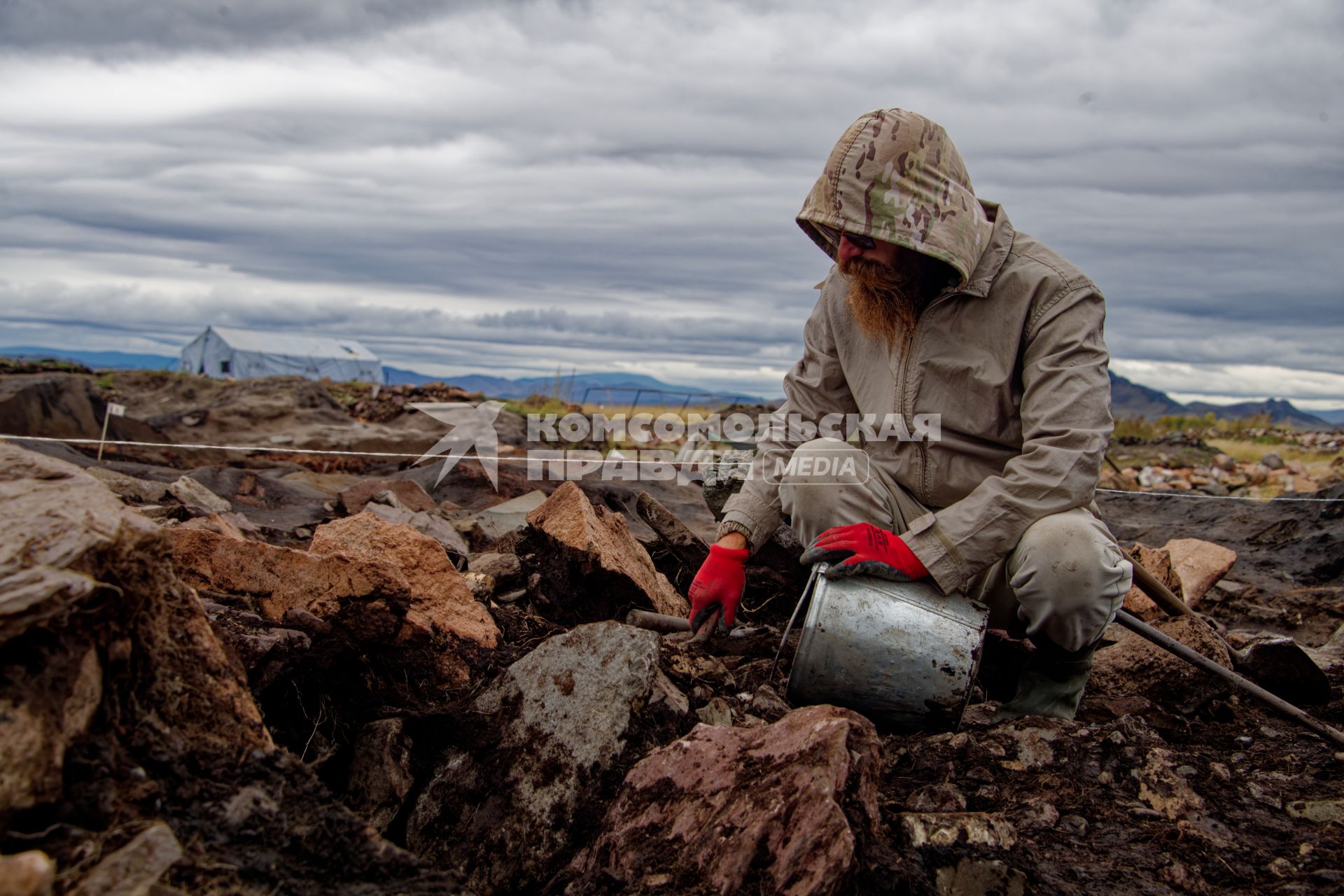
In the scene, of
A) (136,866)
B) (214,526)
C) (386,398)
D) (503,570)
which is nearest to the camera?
(136,866)

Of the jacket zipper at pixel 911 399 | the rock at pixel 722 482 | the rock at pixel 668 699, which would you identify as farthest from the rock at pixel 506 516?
the rock at pixel 668 699

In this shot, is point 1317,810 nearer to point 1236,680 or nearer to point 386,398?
point 1236,680

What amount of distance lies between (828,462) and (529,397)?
1459 cm

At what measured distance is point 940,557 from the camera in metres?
2.44

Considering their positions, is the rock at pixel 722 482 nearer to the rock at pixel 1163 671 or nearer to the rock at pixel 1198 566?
the rock at pixel 1163 671

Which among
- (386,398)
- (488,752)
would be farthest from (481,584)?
(386,398)

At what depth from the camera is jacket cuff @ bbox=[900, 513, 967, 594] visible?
2.44 metres

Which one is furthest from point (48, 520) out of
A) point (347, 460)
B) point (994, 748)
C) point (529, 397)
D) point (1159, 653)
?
point (529, 397)

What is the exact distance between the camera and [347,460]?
927 centimetres

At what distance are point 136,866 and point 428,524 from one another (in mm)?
3173

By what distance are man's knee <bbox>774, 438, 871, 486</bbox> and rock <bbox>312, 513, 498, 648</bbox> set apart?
103 cm

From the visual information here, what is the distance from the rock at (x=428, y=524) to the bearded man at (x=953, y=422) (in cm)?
165

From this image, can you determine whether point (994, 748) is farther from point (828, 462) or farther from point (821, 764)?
point (828, 462)

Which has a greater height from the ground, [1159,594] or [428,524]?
[1159,594]
